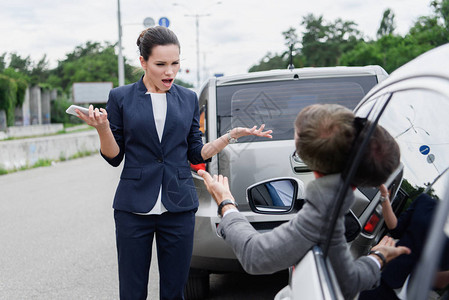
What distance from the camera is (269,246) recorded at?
1.74 m

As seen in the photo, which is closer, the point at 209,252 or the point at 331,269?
the point at 331,269

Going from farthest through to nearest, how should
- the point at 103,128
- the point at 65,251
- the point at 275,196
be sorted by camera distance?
the point at 65,251 < the point at 103,128 < the point at 275,196

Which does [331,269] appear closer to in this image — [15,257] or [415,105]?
[415,105]

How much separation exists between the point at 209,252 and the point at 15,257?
3.14 metres

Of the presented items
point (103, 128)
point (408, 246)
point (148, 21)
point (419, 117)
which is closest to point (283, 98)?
point (103, 128)

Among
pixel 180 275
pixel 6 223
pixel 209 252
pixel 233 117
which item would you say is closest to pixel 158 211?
pixel 180 275

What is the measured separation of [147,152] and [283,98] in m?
1.64

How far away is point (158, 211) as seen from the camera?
276 cm

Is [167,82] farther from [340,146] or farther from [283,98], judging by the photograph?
[283,98]

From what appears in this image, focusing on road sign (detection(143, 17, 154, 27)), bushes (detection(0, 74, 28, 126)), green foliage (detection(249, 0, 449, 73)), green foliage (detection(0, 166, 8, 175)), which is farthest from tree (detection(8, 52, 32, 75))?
green foliage (detection(0, 166, 8, 175))

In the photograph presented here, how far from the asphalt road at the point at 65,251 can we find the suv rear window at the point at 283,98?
4.93ft

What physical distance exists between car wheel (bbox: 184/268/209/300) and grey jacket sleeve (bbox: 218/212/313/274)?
2532 mm

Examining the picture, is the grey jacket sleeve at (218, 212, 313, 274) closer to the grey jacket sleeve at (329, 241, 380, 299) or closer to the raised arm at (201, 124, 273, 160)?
the grey jacket sleeve at (329, 241, 380, 299)

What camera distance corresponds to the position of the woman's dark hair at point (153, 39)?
9.07ft
